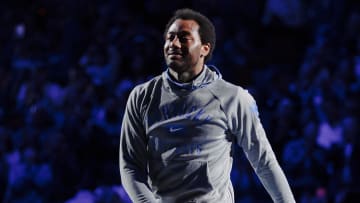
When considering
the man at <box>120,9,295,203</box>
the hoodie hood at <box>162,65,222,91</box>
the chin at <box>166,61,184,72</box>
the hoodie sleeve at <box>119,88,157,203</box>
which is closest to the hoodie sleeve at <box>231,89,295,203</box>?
the man at <box>120,9,295,203</box>

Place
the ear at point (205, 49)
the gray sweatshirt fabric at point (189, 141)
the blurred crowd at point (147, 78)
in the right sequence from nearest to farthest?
the gray sweatshirt fabric at point (189, 141)
the ear at point (205, 49)
the blurred crowd at point (147, 78)

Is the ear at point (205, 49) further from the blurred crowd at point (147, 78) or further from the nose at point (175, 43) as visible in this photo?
the blurred crowd at point (147, 78)

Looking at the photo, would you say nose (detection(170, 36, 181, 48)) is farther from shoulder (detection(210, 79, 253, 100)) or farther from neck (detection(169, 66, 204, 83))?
A: shoulder (detection(210, 79, 253, 100))

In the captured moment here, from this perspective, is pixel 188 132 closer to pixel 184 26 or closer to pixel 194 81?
pixel 194 81

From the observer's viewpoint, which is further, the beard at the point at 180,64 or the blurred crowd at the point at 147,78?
the blurred crowd at the point at 147,78

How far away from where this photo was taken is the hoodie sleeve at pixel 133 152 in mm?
2611

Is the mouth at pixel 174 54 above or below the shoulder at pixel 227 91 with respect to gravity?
above

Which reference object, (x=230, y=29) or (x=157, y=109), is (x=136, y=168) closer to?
(x=157, y=109)

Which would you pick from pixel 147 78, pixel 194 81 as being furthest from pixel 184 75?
pixel 147 78

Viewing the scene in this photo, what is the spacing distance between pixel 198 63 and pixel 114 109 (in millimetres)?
3543

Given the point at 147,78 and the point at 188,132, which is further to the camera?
the point at 147,78

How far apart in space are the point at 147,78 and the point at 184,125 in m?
3.99

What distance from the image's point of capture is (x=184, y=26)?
2637mm

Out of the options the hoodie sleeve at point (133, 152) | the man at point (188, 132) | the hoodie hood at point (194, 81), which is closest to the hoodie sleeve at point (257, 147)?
the man at point (188, 132)
